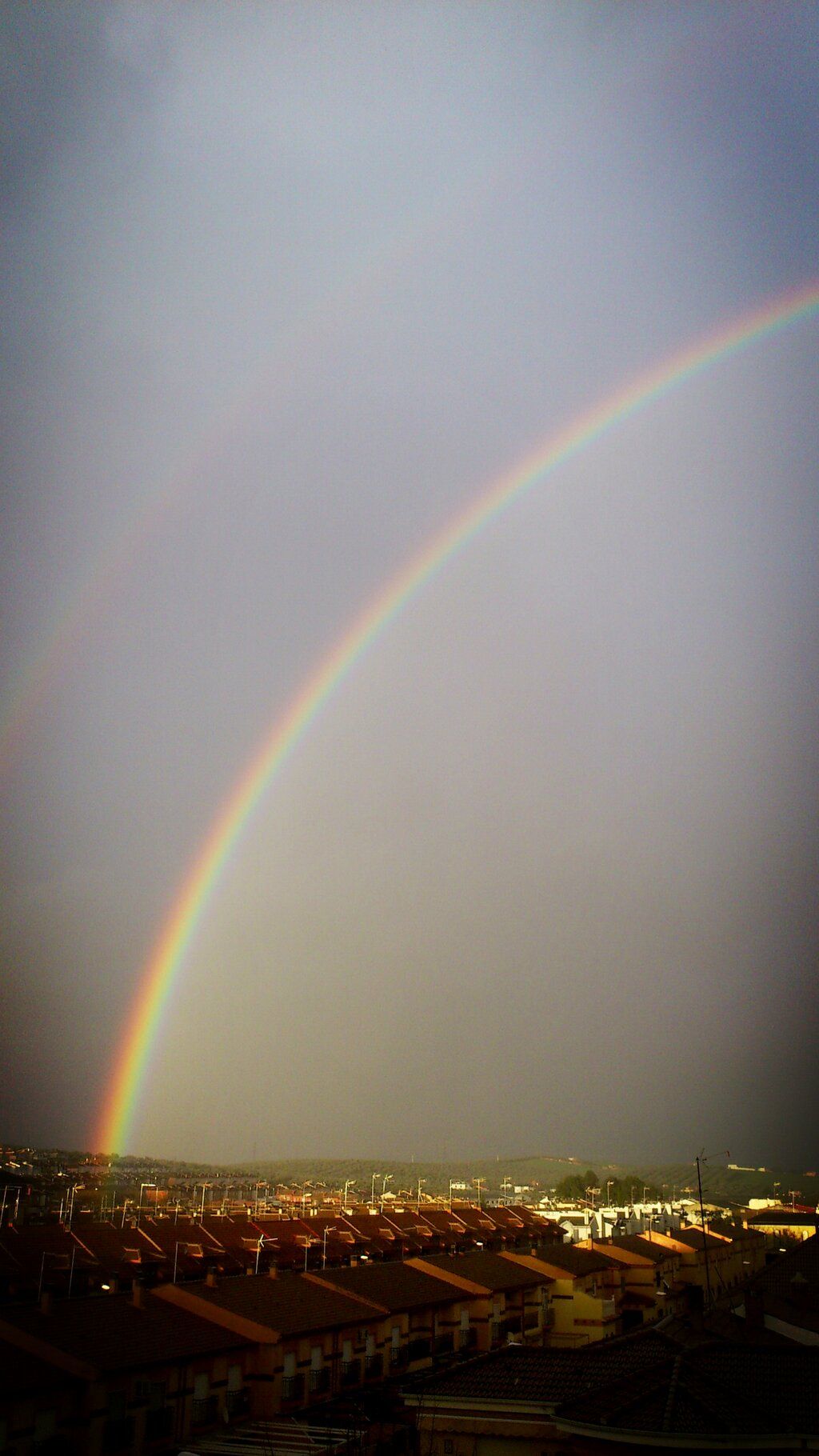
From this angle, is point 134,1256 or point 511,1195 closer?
point 134,1256

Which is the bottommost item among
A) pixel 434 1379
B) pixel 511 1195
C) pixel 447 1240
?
pixel 511 1195

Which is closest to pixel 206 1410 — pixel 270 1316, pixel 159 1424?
pixel 159 1424

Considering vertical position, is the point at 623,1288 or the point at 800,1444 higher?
the point at 800,1444

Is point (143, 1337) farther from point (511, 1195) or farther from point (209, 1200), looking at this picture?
point (511, 1195)

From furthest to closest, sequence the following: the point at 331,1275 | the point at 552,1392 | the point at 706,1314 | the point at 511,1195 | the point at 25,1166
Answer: the point at 511,1195, the point at 25,1166, the point at 331,1275, the point at 706,1314, the point at 552,1392

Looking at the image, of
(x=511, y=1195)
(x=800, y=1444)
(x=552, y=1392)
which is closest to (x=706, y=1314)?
(x=552, y=1392)

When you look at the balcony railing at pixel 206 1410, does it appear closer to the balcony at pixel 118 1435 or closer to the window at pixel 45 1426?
the balcony at pixel 118 1435

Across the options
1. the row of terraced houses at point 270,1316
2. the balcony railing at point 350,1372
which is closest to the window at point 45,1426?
the row of terraced houses at point 270,1316

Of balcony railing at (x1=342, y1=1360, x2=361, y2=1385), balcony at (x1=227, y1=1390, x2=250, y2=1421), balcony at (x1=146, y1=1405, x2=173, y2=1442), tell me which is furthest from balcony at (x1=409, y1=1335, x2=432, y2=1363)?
balcony at (x1=146, y1=1405, x2=173, y2=1442)
